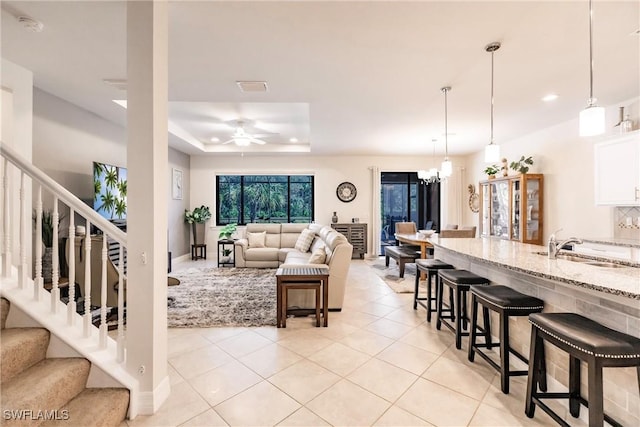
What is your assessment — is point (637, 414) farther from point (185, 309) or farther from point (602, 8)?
point (185, 309)

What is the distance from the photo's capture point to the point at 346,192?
24.3 ft

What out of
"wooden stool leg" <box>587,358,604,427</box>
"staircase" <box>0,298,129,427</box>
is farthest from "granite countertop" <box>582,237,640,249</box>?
"staircase" <box>0,298,129,427</box>

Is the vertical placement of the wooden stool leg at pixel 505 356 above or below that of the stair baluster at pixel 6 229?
below

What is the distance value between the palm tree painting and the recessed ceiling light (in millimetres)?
2016

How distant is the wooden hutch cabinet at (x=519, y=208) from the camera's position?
4844 mm

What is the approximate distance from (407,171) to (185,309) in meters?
6.13

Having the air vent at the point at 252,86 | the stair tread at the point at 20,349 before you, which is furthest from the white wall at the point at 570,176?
the stair tread at the point at 20,349

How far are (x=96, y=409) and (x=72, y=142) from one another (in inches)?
143

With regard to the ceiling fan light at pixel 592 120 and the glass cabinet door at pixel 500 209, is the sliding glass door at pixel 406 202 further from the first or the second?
the ceiling fan light at pixel 592 120

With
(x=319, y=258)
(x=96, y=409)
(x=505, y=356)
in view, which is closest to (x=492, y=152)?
(x=505, y=356)

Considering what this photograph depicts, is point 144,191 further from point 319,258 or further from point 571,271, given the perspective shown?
point 571,271

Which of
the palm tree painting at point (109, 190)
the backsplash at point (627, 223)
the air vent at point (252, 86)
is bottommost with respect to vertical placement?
the backsplash at point (627, 223)

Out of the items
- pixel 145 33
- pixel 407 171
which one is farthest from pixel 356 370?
pixel 407 171

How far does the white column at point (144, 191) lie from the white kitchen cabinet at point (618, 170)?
4.92 meters
